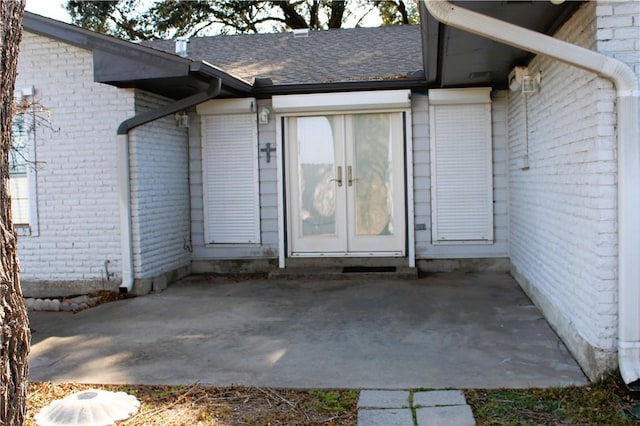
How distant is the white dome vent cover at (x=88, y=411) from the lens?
3.10 metres

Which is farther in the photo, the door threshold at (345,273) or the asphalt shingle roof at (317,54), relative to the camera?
the asphalt shingle roof at (317,54)

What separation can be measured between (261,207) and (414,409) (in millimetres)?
5161

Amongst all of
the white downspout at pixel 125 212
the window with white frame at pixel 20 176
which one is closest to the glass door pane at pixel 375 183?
the white downspout at pixel 125 212

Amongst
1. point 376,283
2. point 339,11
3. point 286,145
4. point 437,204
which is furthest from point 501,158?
point 339,11

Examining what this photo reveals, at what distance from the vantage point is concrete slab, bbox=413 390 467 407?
11.3 ft

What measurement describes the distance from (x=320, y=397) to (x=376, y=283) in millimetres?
3681

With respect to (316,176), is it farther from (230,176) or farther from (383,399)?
(383,399)

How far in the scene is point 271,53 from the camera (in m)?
9.52

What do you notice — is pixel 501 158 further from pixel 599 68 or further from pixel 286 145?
pixel 599 68

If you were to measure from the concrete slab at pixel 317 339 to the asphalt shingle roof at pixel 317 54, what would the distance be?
291cm

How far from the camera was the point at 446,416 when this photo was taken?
326cm

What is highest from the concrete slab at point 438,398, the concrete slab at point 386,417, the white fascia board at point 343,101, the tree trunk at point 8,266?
the white fascia board at point 343,101

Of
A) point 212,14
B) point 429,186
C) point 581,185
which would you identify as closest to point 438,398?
point 581,185

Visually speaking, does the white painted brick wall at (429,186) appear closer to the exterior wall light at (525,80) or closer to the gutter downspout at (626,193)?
the exterior wall light at (525,80)
